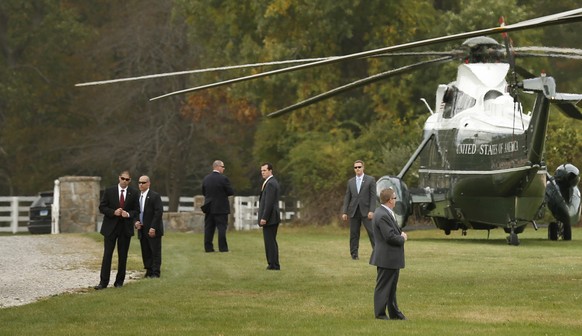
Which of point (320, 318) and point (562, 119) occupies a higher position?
point (562, 119)

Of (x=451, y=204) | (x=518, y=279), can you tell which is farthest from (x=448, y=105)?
(x=518, y=279)

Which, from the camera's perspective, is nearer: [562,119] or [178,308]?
[178,308]

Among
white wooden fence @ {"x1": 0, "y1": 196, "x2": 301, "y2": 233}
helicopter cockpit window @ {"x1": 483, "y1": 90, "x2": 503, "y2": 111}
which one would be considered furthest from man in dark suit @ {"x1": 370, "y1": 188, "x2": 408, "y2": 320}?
white wooden fence @ {"x1": 0, "y1": 196, "x2": 301, "y2": 233}

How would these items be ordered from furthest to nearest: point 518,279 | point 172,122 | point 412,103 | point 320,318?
point 172,122
point 412,103
point 518,279
point 320,318

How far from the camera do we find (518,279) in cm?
2253

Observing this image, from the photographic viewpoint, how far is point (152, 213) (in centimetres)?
2431

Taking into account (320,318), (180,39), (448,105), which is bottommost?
(320,318)

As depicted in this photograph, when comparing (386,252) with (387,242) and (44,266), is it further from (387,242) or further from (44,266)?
(44,266)

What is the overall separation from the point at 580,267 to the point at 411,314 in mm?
8411

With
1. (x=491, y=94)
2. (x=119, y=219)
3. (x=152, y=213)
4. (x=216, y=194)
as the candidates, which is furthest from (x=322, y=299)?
(x=491, y=94)

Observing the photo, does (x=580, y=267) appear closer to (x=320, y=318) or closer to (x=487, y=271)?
(x=487, y=271)

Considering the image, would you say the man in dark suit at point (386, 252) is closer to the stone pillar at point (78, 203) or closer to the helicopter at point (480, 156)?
the helicopter at point (480, 156)

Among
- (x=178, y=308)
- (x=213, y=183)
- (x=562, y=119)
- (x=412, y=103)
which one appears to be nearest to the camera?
(x=178, y=308)

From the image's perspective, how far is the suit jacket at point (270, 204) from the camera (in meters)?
25.9
